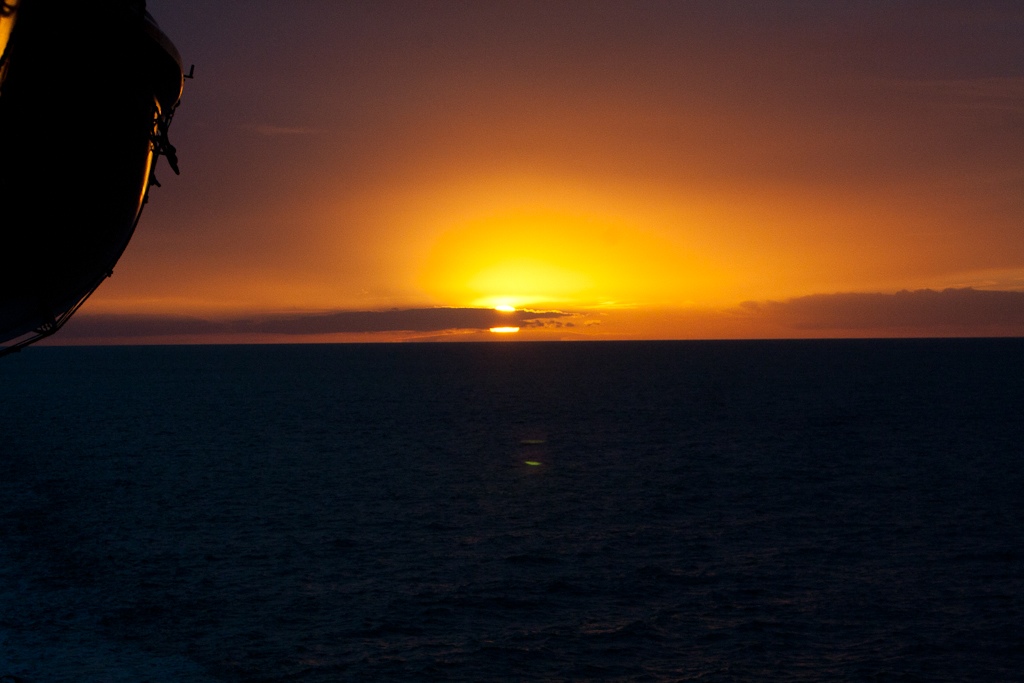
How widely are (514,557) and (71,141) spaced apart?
27254 mm

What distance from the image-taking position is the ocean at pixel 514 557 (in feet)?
75.5

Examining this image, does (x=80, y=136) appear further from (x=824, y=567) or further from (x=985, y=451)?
(x=985, y=451)

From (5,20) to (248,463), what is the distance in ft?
189

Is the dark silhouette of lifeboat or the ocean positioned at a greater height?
the dark silhouette of lifeboat

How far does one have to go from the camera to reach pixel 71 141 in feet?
28.3

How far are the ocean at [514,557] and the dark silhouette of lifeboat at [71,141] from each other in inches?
576

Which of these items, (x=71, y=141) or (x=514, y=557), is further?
(x=514, y=557)

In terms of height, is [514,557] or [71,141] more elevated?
[71,141]

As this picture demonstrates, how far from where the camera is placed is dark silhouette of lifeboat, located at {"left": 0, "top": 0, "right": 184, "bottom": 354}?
26.4 feet

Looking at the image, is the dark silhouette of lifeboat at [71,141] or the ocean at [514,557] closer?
the dark silhouette of lifeboat at [71,141]

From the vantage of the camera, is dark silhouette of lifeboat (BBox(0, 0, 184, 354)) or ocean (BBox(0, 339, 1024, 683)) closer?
dark silhouette of lifeboat (BBox(0, 0, 184, 354))

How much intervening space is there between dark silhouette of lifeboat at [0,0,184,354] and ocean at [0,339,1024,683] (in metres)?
14.6

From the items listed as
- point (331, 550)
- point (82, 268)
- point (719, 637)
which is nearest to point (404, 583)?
point (331, 550)

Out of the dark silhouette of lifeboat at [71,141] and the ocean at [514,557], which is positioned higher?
Result: the dark silhouette of lifeboat at [71,141]
